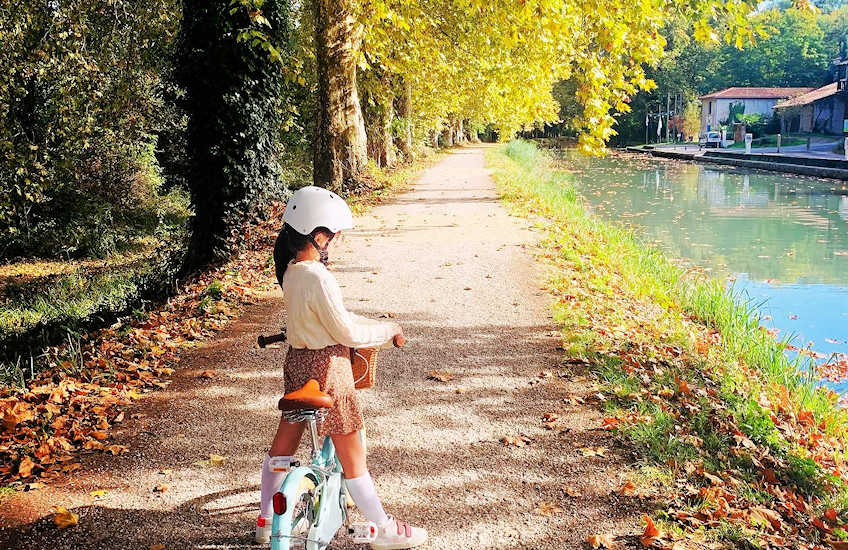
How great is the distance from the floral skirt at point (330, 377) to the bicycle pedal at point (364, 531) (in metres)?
0.49

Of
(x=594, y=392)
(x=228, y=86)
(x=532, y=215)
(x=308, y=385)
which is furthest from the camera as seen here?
(x=532, y=215)

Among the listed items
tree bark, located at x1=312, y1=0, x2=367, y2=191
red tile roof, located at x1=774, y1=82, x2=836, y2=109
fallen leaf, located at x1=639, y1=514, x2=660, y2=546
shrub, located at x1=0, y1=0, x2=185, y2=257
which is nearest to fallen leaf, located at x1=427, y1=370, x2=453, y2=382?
fallen leaf, located at x1=639, y1=514, x2=660, y2=546

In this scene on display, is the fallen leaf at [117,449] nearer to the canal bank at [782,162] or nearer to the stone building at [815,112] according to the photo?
the canal bank at [782,162]

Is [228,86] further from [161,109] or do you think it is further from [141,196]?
[141,196]

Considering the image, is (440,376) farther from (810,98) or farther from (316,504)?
(810,98)

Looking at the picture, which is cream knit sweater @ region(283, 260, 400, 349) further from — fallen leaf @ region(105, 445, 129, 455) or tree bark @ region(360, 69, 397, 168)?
tree bark @ region(360, 69, 397, 168)

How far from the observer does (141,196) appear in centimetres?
2125

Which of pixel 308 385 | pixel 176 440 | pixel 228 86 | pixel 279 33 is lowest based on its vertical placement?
pixel 176 440

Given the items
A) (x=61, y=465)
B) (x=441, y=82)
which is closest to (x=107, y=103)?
(x=61, y=465)

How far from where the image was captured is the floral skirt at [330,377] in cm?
341

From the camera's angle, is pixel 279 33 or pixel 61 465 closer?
pixel 61 465

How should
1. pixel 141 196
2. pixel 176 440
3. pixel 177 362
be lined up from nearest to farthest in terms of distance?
pixel 176 440, pixel 177 362, pixel 141 196

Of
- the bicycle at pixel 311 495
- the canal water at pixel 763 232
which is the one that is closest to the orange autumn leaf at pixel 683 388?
the canal water at pixel 763 232

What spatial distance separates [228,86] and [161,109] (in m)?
8.97
